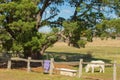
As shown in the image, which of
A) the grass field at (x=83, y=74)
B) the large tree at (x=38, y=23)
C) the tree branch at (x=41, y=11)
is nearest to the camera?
the grass field at (x=83, y=74)

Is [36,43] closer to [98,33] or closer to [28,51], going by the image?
[28,51]

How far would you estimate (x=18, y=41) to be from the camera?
30234mm

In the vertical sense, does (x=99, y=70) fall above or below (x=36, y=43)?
below

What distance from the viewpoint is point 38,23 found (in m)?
33.2

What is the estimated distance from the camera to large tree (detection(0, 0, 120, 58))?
2827 cm

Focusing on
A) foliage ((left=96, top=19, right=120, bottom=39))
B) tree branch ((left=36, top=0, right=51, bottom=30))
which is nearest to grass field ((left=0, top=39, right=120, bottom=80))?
foliage ((left=96, top=19, right=120, bottom=39))

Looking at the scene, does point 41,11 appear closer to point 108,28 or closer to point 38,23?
point 38,23

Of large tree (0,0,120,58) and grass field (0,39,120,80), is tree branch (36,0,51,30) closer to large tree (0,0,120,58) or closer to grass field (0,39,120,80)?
large tree (0,0,120,58)

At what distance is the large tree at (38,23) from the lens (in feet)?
92.7

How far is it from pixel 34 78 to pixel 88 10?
37.9 ft

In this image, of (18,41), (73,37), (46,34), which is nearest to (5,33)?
(18,41)

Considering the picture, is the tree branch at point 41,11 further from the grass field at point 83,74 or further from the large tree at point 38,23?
the grass field at point 83,74

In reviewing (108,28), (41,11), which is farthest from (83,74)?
(41,11)

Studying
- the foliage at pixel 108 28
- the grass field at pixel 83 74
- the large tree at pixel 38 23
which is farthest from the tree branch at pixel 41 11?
the grass field at pixel 83 74
